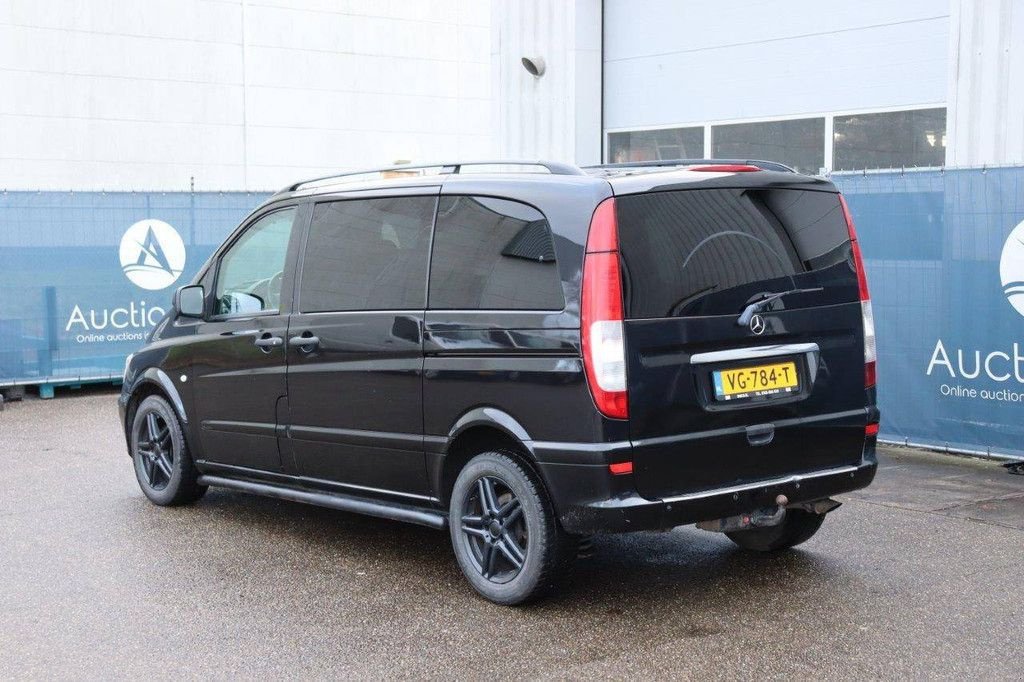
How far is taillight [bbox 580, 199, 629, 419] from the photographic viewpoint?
479 cm

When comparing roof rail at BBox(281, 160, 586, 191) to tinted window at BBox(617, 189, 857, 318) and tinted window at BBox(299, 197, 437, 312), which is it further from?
tinted window at BBox(617, 189, 857, 318)

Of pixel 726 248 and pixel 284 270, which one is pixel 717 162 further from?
pixel 284 270

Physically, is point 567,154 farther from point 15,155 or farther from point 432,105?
point 432,105

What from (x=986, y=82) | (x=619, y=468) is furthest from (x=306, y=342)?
(x=986, y=82)

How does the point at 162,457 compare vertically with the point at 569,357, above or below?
below

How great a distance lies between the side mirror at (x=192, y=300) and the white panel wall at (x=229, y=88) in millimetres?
19686

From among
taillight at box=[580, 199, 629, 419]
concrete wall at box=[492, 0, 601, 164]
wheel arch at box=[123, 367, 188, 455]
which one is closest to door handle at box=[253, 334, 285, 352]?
wheel arch at box=[123, 367, 188, 455]

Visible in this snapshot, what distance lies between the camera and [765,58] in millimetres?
12023

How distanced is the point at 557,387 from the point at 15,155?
2332cm

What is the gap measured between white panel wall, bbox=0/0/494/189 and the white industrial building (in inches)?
→ 1.8

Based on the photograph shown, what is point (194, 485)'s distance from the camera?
7383mm

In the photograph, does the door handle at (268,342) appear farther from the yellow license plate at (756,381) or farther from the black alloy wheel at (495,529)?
the yellow license plate at (756,381)

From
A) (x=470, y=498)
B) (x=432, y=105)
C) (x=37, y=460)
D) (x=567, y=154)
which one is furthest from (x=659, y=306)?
(x=432, y=105)

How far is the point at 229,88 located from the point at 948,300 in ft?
74.0
